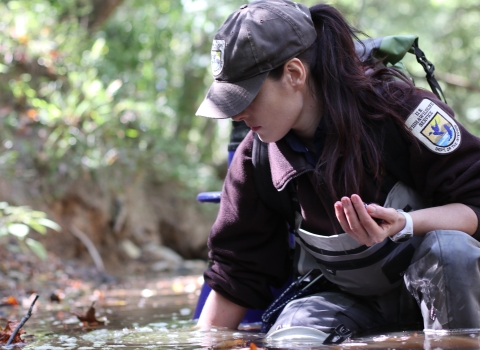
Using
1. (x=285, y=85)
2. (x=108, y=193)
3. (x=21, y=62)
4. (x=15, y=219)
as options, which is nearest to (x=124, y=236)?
(x=108, y=193)

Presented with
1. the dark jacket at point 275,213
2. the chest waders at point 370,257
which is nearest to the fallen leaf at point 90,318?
Answer: the dark jacket at point 275,213

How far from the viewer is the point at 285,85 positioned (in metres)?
2.27

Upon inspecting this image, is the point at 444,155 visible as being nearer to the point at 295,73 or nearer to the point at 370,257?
the point at 370,257

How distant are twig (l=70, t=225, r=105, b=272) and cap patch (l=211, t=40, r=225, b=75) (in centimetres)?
515

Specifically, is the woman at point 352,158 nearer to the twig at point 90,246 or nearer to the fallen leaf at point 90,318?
the fallen leaf at point 90,318

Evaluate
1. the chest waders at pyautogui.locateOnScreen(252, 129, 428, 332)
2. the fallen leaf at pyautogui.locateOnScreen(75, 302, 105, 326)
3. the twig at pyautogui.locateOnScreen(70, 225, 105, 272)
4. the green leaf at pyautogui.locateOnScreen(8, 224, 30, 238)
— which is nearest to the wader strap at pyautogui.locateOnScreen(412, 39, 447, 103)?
the chest waders at pyautogui.locateOnScreen(252, 129, 428, 332)

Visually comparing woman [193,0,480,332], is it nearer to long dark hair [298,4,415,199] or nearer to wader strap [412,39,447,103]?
long dark hair [298,4,415,199]

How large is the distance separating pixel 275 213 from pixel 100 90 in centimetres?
476

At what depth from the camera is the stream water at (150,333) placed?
6.56 ft

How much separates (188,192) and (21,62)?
3.54 metres

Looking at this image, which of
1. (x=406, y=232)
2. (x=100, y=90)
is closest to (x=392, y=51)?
(x=406, y=232)

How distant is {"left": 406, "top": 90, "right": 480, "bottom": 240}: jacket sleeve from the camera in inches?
86.3

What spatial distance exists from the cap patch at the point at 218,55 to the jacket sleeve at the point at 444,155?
2.42 ft

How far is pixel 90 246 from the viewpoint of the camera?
7223 millimetres
